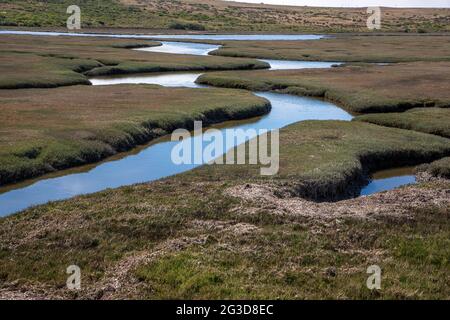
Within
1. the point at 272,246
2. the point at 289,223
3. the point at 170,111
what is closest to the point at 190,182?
the point at 289,223

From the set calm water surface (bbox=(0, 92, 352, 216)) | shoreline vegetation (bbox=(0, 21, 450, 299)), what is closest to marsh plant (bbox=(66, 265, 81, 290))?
shoreline vegetation (bbox=(0, 21, 450, 299))

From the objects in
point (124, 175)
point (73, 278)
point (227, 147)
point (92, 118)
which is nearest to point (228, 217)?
point (73, 278)

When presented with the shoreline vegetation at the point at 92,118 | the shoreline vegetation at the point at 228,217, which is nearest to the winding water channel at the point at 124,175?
the shoreline vegetation at the point at 92,118

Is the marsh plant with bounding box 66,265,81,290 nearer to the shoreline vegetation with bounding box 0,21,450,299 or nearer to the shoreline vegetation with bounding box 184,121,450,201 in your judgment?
the shoreline vegetation with bounding box 0,21,450,299

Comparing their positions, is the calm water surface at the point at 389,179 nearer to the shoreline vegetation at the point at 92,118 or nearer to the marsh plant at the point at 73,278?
the shoreline vegetation at the point at 92,118

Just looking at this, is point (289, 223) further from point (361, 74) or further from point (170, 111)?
point (361, 74)
